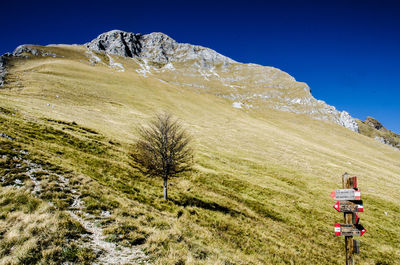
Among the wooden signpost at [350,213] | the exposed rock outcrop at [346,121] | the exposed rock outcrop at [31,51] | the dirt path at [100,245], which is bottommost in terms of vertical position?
the dirt path at [100,245]

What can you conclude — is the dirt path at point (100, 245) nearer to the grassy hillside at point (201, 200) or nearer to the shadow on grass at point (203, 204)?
the grassy hillside at point (201, 200)

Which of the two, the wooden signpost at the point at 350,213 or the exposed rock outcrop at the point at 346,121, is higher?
the exposed rock outcrop at the point at 346,121

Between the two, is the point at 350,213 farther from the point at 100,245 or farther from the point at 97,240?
the point at 97,240

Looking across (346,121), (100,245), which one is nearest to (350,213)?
(100,245)

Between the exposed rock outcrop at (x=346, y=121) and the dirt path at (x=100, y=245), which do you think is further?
the exposed rock outcrop at (x=346, y=121)

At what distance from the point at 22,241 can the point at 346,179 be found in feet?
44.8

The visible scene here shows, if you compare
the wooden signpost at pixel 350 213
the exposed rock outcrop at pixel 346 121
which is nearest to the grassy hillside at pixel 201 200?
the wooden signpost at pixel 350 213

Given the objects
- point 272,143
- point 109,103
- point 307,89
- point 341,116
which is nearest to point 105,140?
point 109,103

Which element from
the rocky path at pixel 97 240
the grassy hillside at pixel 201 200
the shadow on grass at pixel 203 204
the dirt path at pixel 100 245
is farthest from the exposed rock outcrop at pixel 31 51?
the dirt path at pixel 100 245

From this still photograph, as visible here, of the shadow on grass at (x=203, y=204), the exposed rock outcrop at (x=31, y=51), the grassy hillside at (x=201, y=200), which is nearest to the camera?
the grassy hillside at (x=201, y=200)

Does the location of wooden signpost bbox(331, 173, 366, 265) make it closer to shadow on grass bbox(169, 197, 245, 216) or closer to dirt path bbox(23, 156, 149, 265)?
dirt path bbox(23, 156, 149, 265)

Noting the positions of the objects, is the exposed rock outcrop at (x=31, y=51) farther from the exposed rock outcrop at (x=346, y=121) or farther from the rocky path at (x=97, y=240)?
the exposed rock outcrop at (x=346, y=121)

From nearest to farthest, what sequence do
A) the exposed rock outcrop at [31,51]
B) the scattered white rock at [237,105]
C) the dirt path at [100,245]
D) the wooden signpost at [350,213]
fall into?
the dirt path at [100,245] → the wooden signpost at [350,213] → the scattered white rock at [237,105] → the exposed rock outcrop at [31,51]

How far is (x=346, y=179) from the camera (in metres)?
8.48
